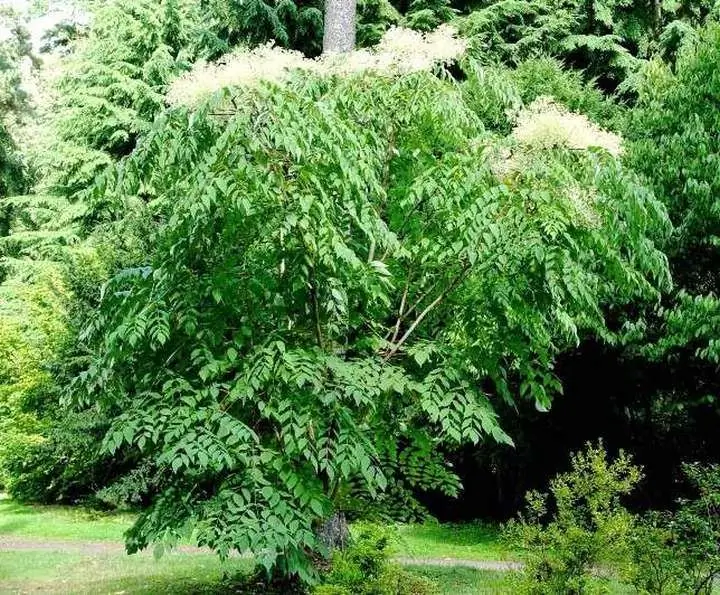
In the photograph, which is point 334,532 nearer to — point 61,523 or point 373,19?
point 61,523

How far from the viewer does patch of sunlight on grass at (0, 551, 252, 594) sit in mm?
8211

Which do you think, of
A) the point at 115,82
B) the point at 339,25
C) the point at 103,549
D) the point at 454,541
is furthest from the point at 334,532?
the point at 115,82

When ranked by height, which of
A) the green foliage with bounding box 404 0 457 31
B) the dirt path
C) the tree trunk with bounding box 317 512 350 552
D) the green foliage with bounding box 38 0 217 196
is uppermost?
the green foliage with bounding box 404 0 457 31

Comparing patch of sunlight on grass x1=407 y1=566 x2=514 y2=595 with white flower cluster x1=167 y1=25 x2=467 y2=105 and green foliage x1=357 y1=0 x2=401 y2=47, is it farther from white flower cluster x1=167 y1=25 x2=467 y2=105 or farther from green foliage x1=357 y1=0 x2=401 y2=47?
green foliage x1=357 y1=0 x2=401 y2=47

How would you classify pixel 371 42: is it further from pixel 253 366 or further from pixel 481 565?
pixel 253 366

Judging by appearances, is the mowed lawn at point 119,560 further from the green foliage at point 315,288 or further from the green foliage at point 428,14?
the green foliage at point 428,14

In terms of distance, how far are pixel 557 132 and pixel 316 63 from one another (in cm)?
176

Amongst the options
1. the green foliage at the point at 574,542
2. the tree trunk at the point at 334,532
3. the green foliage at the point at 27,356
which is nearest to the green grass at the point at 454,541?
the tree trunk at the point at 334,532

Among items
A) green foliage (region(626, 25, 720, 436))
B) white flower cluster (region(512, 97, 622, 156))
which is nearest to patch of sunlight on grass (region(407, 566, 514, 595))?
green foliage (region(626, 25, 720, 436))

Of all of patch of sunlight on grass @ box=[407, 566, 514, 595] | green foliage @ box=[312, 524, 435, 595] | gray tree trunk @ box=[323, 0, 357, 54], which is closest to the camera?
green foliage @ box=[312, 524, 435, 595]

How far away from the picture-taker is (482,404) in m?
5.16

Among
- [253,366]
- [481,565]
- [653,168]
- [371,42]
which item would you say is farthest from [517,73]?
[253,366]

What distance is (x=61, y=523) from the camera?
1416cm

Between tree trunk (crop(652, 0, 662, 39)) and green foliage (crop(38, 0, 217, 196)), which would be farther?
green foliage (crop(38, 0, 217, 196))
